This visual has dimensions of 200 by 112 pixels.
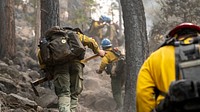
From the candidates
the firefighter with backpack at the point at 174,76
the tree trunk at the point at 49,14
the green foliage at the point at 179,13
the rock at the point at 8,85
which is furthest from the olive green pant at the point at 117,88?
the firefighter with backpack at the point at 174,76

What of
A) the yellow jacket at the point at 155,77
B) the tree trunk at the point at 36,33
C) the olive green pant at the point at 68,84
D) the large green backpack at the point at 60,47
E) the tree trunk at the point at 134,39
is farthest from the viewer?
the tree trunk at the point at 36,33

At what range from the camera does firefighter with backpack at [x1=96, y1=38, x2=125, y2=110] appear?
39.2 ft

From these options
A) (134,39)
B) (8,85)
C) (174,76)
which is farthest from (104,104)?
(174,76)

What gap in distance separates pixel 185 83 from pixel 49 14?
7.92m

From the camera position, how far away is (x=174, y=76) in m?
3.59

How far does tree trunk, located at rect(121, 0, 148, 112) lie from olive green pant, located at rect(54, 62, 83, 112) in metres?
2.53

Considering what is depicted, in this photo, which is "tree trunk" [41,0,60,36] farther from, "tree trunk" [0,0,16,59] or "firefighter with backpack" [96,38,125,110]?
"tree trunk" [0,0,16,59]

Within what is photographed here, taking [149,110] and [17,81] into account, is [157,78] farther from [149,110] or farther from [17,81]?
[17,81]

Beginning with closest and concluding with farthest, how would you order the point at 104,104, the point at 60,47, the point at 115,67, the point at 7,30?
1. the point at 60,47
2. the point at 115,67
3. the point at 104,104
4. the point at 7,30

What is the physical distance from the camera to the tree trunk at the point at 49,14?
1085 centimetres

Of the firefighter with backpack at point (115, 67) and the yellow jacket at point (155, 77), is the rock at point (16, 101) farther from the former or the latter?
the firefighter with backpack at point (115, 67)

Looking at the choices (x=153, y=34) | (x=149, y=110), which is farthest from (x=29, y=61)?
(x=149, y=110)

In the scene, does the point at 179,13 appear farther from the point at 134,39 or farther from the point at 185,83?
the point at 185,83

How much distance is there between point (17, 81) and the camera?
10.4m
